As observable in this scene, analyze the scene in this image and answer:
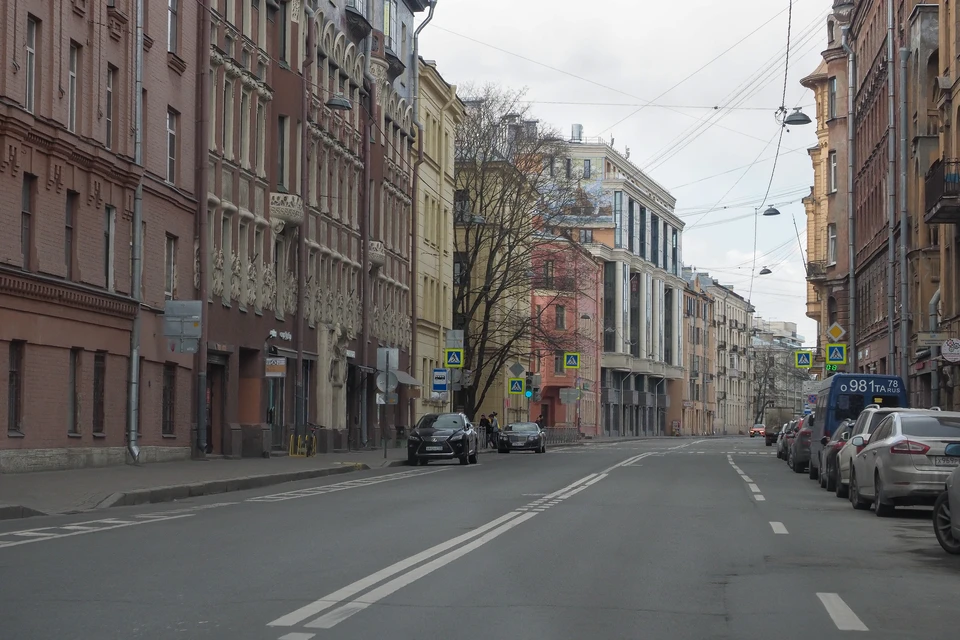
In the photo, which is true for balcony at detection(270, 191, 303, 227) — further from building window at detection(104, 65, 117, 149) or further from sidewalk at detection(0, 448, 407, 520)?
A: building window at detection(104, 65, 117, 149)

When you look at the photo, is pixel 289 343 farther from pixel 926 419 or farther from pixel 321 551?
pixel 321 551

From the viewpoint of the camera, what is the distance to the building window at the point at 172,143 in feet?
116

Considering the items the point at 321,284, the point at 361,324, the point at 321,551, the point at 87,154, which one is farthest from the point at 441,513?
the point at 361,324

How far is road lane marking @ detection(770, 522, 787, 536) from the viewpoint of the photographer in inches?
679

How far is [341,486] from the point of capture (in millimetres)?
27641

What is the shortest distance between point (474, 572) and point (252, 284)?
96.8 ft

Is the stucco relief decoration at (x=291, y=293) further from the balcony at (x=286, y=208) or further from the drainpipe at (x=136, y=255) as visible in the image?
the drainpipe at (x=136, y=255)

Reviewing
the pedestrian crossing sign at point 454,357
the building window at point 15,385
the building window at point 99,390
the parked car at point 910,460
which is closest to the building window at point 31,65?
the building window at point 15,385

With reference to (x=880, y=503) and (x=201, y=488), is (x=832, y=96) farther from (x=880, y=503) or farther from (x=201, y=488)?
(x=880, y=503)

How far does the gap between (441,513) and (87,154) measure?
13.3 m

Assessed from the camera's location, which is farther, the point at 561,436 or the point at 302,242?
the point at 561,436

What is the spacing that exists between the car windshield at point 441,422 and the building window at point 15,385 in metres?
16.0

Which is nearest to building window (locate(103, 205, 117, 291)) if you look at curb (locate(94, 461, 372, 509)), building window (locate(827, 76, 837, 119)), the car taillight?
curb (locate(94, 461, 372, 509))

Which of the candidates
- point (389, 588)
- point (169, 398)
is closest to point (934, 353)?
point (169, 398)
